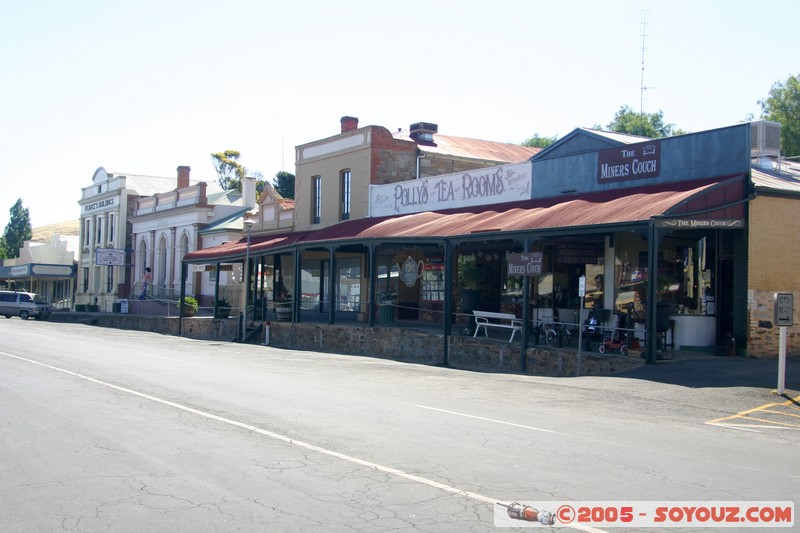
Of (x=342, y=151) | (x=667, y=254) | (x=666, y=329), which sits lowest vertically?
(x=666, y=329)

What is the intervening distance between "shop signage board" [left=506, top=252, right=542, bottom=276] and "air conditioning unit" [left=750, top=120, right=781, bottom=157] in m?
8.46

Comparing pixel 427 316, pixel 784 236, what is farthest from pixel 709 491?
pixel 427 316

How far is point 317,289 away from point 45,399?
993 inches

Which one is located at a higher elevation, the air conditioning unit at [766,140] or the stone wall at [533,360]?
the air conditioning unit at [766,140]

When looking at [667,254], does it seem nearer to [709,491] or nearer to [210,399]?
[210,399]

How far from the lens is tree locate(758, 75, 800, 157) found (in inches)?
1917

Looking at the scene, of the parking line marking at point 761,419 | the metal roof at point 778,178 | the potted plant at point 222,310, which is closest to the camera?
the parking line marking at point 761,419

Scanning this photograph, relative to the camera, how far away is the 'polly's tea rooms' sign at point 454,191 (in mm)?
25844

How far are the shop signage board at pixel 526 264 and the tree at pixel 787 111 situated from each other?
34905mm

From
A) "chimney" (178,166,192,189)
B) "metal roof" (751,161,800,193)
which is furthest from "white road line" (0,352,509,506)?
"chimney" (178,166,192,189)

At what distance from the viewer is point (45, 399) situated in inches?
513

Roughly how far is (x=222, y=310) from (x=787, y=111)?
36283 mm

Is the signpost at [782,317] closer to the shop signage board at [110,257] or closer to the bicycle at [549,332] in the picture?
the bicycle at [549,332]

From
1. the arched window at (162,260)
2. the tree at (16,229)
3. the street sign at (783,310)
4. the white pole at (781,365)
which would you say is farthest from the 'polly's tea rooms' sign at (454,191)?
the tree at (16,229)
